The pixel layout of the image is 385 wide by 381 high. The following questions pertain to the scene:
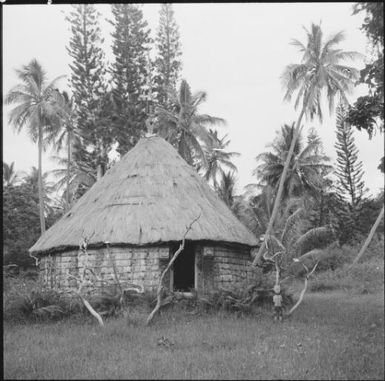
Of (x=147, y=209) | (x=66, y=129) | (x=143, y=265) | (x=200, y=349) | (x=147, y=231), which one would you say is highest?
(x=66, y=129)

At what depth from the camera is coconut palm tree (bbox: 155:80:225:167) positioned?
90.1ft

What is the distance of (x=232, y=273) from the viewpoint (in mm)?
15242

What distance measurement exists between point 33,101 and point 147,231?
535 inches

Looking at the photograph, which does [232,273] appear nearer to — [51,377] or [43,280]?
[43,280]

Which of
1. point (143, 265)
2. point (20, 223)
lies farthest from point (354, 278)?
point (20, 223)

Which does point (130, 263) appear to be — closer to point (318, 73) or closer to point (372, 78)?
point (372, 78)

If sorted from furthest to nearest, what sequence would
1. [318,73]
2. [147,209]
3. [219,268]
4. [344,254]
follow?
[344,254], [318,73], [219,268], [147,209]

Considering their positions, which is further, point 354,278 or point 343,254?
point 343,254

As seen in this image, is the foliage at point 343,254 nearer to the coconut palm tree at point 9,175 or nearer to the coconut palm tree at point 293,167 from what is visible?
the coconut palm tree at point 293,167

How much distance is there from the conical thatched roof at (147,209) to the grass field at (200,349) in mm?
2456

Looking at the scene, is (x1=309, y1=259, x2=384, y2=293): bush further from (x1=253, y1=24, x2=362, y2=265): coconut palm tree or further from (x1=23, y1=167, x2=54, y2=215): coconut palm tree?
(x1=23, y1=167, x2=54, y2=215): coconut palm tree

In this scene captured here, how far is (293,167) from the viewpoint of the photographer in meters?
29.6

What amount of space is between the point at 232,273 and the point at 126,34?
19134 millimetres

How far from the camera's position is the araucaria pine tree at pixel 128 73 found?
3027 cm
